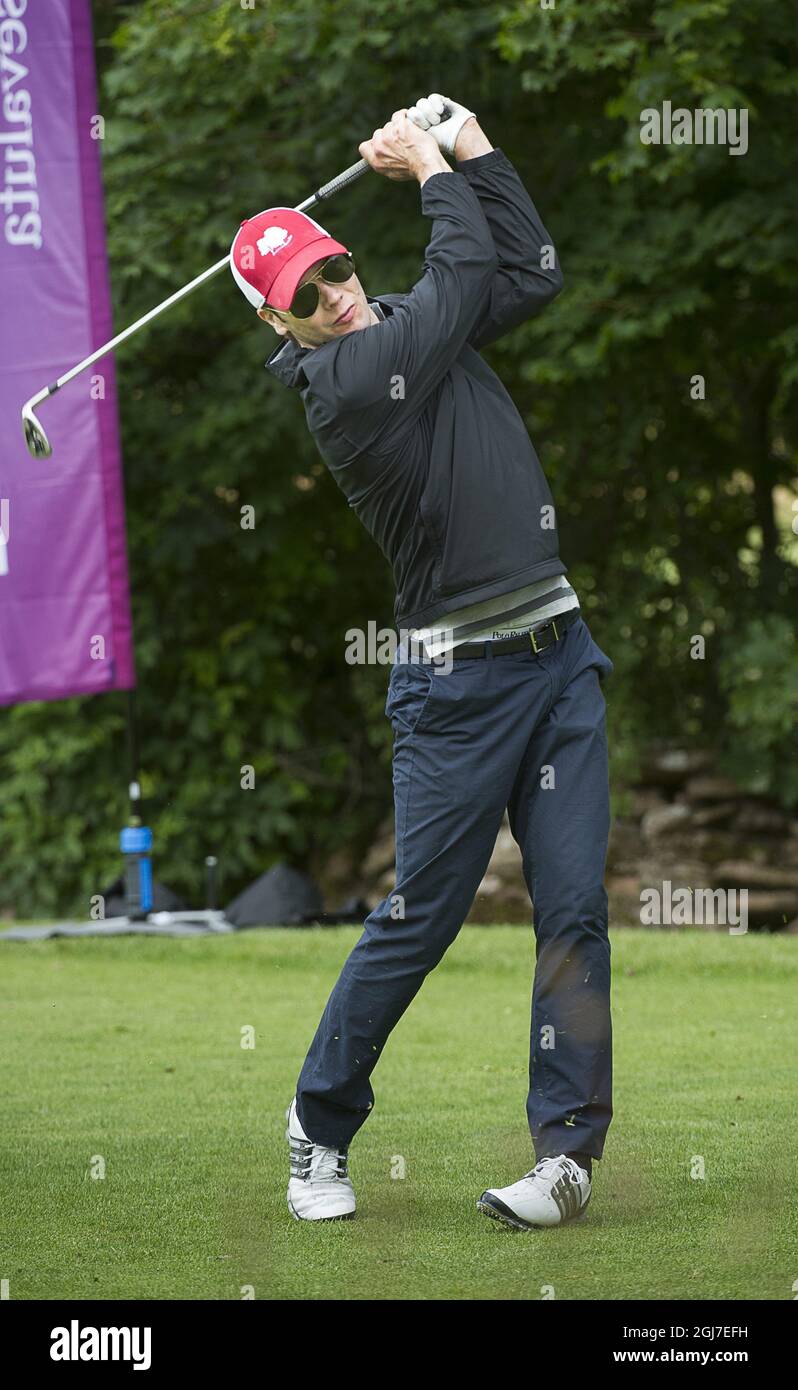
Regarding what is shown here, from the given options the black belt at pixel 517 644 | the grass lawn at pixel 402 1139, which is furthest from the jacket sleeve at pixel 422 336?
the grass lawn at pixel 402 1139

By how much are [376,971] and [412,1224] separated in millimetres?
469

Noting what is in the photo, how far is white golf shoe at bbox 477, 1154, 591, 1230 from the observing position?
11.1ft

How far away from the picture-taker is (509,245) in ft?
12.3

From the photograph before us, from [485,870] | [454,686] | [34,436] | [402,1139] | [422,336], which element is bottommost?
[402,1139]

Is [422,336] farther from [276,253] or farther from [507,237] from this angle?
[507,237]

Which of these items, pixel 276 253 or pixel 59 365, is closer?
pixel 276 253

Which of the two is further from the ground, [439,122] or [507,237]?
[439,122]

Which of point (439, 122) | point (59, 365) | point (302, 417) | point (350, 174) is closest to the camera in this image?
point (439, 122)

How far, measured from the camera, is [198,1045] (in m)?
5.76

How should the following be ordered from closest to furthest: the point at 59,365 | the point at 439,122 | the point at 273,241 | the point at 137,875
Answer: the point at 273,241 < the point at 439,122 < the point at 59,365 < the point at 137,875

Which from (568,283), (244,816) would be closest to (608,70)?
(568,283)

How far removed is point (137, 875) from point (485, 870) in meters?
6.12

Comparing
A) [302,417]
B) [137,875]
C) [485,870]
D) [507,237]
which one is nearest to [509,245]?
[507,237]

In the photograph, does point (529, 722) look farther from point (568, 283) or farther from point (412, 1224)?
point (568, 283)
